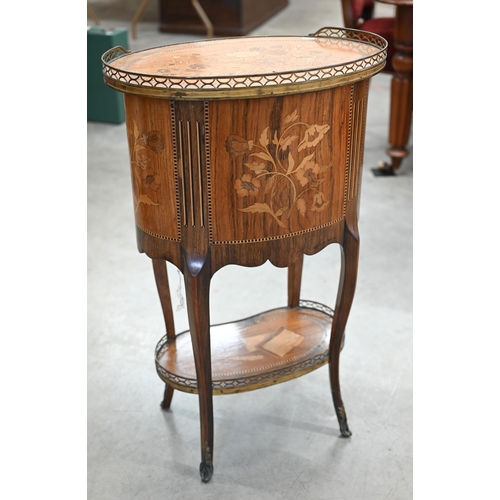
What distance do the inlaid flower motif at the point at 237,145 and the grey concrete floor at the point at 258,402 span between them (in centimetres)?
61

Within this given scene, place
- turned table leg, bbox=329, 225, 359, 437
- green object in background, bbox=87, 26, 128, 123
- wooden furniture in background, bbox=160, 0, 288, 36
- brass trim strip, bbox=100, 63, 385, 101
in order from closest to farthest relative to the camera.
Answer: brass trim strip, bbox=100, 63, 385, 101 → turned table leg, bbox=329, 225, 359, 437 → green object in background, bbox=87, 26, 128, 123 → wooden furniture in background, bbox=160, 0, 288, 36

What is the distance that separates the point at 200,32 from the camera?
25.7 ft

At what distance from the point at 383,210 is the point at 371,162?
744 millimetres

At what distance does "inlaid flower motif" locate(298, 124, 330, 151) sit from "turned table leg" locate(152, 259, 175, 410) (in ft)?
2.41

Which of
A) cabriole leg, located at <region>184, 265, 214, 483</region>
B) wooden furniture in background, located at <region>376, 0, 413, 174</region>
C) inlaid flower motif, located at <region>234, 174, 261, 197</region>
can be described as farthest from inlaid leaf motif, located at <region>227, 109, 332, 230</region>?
wooden furniture in background, located at <region>376, 0, 413, 174</region>

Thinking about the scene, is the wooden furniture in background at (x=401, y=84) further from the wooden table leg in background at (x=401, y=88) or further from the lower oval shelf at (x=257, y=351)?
the lower oval shelf at (x=257, y=351)

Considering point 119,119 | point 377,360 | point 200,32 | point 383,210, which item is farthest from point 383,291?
Answer: point 200,32

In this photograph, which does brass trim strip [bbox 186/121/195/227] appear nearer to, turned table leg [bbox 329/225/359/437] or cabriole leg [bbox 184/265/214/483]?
cabriole leg [bbox 184/265/214/483]

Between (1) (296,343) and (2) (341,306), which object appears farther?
(1) (296,343)

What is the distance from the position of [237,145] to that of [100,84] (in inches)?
156

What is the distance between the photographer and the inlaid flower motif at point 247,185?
1.81 m

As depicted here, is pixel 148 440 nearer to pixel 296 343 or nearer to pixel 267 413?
pixel 267 413

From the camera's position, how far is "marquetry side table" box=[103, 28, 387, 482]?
1729 mm

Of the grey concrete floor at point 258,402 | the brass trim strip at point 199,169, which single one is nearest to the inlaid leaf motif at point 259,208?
the brass trim strip at point 199,169
